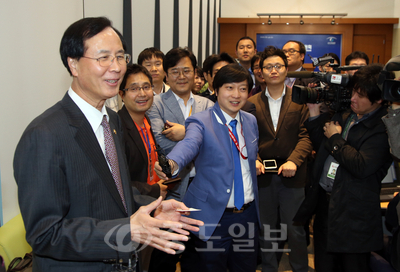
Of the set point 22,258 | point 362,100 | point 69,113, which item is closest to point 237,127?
point 362,100

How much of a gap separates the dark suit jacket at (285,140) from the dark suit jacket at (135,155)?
1.01 metres

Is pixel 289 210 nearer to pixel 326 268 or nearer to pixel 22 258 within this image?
pixel 326 268

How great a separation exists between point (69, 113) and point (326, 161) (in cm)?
174

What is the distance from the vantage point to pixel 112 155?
117 centimetres

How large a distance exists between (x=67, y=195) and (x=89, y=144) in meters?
0.18

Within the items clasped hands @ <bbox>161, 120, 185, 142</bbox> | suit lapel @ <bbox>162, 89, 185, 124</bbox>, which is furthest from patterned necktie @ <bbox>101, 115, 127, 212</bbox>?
suit lapel @ <bbox>162, 89, 185, 124</bbox>

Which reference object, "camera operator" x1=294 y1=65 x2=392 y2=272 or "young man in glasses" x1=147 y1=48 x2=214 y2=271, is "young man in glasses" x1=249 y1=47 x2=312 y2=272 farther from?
"young man in glasses" x1=147 y1=48 x2=214 y2=271

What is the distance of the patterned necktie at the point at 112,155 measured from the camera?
45.3 inches

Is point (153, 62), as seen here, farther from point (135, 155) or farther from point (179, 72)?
point (135, 155)

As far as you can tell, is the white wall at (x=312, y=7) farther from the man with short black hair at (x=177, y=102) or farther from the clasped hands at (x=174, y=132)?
the clasped hands at (x=174, y=132)

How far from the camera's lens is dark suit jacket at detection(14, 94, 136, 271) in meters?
0.92

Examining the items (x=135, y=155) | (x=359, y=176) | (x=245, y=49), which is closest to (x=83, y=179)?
(x=135, y=155)

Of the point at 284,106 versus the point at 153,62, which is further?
the point at 153,62

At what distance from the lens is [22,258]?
1564 millimetres
